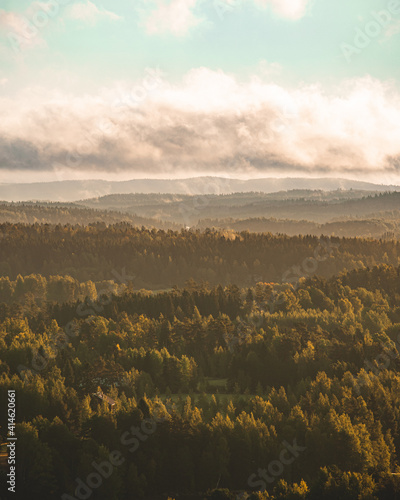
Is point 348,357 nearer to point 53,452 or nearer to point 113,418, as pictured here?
point 113,418

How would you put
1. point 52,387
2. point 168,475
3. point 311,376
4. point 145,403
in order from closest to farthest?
1. point 168,475
2. point 145,403
3. point 52,387
4. point 311,376

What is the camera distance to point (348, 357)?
19675cm

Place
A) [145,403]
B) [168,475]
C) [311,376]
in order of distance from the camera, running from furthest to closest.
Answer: [311,376]
[145,403]
[168,475]

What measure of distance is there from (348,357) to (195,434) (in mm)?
80530

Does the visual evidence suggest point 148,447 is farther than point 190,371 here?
No

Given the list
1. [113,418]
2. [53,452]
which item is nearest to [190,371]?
[113,418]

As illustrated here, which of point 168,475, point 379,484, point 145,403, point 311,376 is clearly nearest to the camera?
point 379,484

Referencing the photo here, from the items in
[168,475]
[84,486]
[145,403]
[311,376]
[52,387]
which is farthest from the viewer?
[311,376]

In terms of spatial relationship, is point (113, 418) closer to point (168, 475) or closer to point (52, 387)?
point (168, 475)

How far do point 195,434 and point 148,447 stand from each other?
1064 centimetres

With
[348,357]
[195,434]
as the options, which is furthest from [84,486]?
[348,357]

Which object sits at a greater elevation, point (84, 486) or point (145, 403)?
point (145, 403)

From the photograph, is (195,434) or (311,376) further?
(311,376)

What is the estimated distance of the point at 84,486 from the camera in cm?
12025
